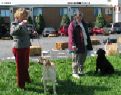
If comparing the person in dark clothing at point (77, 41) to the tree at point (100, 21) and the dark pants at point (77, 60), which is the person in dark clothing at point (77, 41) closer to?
the dark pants at point (77, 60)

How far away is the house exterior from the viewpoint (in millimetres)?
66125

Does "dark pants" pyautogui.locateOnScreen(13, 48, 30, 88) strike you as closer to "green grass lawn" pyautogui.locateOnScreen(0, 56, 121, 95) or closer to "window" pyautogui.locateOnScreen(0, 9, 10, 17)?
"green grass lawn" pyautogui.locateOnScreen(0, 56, 121, 95)

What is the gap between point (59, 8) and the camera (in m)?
67.3

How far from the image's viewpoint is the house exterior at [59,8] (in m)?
66.1

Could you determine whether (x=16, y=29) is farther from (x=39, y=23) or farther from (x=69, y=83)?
(x=39, y=23)

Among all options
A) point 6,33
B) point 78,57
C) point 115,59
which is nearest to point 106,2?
point 6,33

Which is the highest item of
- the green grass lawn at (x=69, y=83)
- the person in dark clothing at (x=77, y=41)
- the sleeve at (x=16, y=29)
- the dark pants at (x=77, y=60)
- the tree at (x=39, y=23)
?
the sleeve at (x=16, y=29)

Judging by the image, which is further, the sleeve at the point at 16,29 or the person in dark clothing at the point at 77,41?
the person in dark clothing at the point at 77,41

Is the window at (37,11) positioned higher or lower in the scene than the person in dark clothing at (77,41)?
lower

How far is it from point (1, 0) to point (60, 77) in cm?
5508

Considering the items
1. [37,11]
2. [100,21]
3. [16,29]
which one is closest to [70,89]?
[16,29]

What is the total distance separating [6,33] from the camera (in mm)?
51625

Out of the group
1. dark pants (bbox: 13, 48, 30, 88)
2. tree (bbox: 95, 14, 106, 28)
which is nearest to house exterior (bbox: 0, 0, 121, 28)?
tree (bbox: 95, 14, 106, 28)

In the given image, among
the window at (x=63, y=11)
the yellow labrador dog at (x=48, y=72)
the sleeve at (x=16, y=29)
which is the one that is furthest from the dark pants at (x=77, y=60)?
the window at (x=63, y=11)
